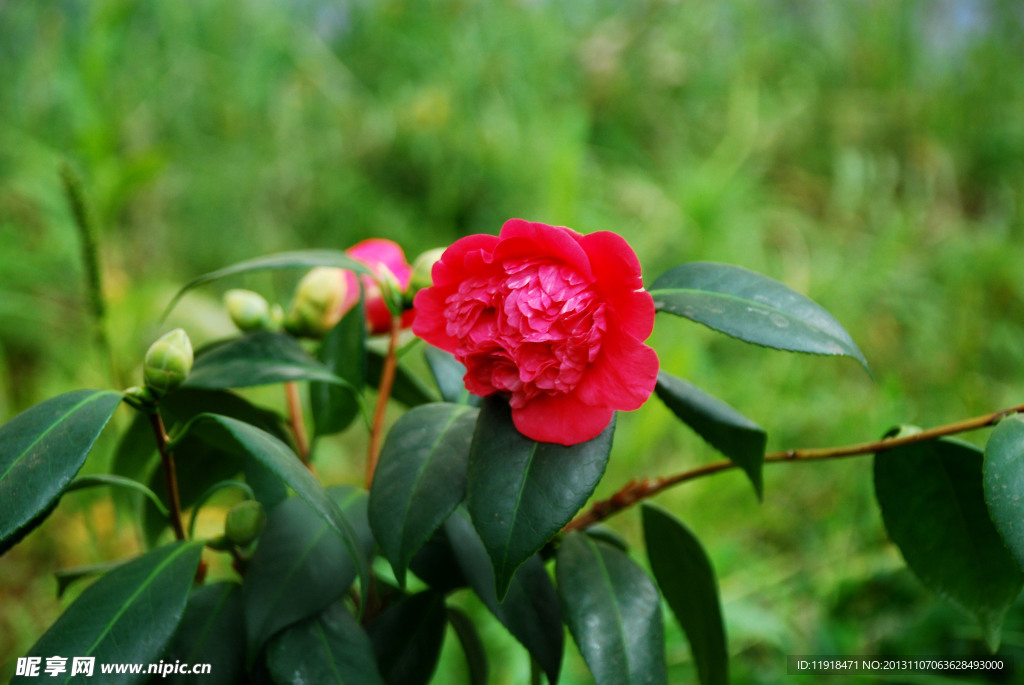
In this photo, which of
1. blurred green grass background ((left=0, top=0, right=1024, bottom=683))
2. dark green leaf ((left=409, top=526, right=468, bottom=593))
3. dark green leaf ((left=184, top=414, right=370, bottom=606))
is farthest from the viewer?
blurred green grass background ((left=0, top=0, right=1024, bottom=683))

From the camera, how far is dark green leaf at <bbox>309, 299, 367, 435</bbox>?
1.10 ft

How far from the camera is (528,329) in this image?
249 mm

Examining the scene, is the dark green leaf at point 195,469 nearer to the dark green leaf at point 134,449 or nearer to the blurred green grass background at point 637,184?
the dark green leaf at point 134,449

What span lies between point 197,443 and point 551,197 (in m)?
0.82

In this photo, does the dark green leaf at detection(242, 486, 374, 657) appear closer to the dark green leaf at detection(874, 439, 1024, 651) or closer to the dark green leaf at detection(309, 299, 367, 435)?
the dark green leaf at detection(309, 299, 367, 435)

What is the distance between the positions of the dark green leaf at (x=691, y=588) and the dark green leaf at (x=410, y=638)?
0.11 m

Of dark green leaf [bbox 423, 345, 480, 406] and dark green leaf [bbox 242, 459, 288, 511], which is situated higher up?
dark green leaf [bbox 423, 345, 480, 406]

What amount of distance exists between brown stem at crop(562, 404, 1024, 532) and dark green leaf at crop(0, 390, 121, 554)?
18cm

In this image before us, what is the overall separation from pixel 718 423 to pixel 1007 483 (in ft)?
0.33

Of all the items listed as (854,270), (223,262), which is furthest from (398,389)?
(223,262)

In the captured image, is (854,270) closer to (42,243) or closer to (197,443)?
(197,443)

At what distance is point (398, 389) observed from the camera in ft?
1.36

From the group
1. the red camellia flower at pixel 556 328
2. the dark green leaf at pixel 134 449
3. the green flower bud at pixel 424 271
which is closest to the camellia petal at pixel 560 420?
the red camellia flower at pixel 556 328

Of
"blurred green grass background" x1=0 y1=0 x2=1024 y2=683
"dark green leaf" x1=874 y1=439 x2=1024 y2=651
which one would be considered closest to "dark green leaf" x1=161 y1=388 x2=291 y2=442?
"dark green leaf" x1=874 y1=439 x2=1024 y2=651
